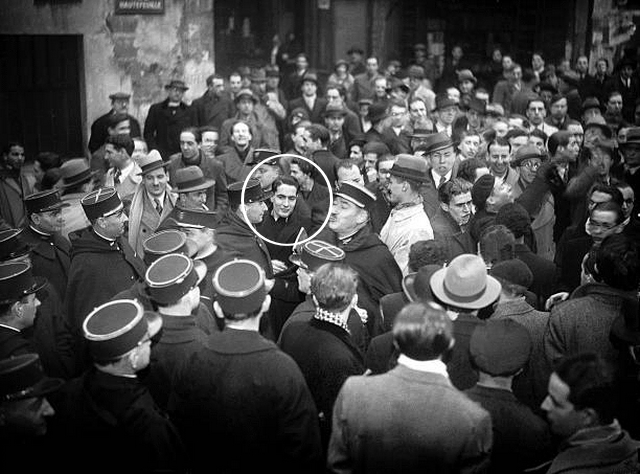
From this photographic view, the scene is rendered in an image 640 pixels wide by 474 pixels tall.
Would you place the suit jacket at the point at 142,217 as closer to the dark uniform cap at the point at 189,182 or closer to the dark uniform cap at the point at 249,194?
the dark uniform cap at the point at 189,182

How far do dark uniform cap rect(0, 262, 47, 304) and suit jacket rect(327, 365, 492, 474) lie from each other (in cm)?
224

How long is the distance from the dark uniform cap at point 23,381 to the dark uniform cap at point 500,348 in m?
1.92

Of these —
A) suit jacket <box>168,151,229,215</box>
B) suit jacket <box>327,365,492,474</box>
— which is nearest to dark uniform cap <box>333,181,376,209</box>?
suit jacket <box>168,151,229,215</box>

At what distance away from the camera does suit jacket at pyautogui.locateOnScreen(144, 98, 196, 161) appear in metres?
11.4

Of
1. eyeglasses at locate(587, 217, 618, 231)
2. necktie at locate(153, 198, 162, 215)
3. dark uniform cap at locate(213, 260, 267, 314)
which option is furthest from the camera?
necktie at locate(153, 198, 162, 215)

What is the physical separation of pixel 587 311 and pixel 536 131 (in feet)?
17.7

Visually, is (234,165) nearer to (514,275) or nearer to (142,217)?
(142,217)

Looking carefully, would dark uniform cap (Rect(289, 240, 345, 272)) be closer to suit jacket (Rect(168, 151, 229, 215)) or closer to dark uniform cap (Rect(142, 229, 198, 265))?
dark uniform cap (Rect(142, 229, 198, 265))

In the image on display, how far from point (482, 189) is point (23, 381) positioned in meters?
4.27

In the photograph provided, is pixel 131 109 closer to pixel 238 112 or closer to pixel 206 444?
pixel 238 112

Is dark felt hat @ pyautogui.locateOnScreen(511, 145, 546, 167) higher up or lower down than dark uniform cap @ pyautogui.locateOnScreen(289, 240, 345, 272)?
higher up

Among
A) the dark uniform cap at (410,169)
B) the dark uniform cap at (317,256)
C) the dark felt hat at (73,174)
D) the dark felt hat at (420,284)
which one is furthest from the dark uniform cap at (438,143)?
the dark felt hat at (420,284)

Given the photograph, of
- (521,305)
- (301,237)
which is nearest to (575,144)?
(301,237)

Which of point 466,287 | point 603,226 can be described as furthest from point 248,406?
point 603,226
